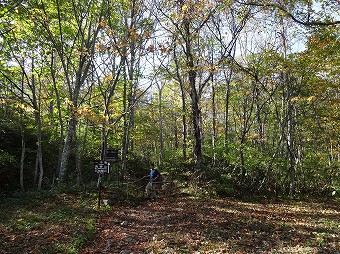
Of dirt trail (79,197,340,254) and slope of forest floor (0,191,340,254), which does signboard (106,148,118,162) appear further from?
dirt trail (79,197,340,254)

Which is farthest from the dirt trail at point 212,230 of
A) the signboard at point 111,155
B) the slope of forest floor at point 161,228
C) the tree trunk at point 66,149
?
the tree trunk at point 66,149

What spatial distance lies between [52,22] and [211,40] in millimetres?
8914

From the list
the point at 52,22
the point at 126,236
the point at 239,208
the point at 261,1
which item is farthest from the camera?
the point at 52,22

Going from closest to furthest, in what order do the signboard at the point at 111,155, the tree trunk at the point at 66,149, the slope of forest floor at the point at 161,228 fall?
the slope of forest floor at the point at 161,228, the signboard at the point at 111,155, the tree trunk at the point at 66,149

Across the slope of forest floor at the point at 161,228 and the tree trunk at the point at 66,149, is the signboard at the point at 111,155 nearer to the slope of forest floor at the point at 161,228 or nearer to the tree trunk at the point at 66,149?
the slope of forest floor at the point at 161,228

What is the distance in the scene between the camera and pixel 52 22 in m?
12.0

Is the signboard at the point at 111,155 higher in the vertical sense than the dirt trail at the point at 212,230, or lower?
higher

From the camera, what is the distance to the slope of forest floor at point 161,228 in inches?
243

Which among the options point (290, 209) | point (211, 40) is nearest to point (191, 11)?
point (211, 40)

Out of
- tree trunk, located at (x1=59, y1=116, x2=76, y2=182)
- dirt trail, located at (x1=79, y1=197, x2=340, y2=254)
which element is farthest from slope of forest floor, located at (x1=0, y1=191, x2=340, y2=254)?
tree trunk, located at (x1=59, y1=116, x2=76, y2=182)

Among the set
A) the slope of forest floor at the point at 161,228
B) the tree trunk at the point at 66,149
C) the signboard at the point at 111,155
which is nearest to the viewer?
the slope of forest floor at the point at 161,228

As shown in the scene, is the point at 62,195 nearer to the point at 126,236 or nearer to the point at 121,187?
the point at 121,187

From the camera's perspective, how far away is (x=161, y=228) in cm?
781

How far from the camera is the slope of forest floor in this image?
243 inches
